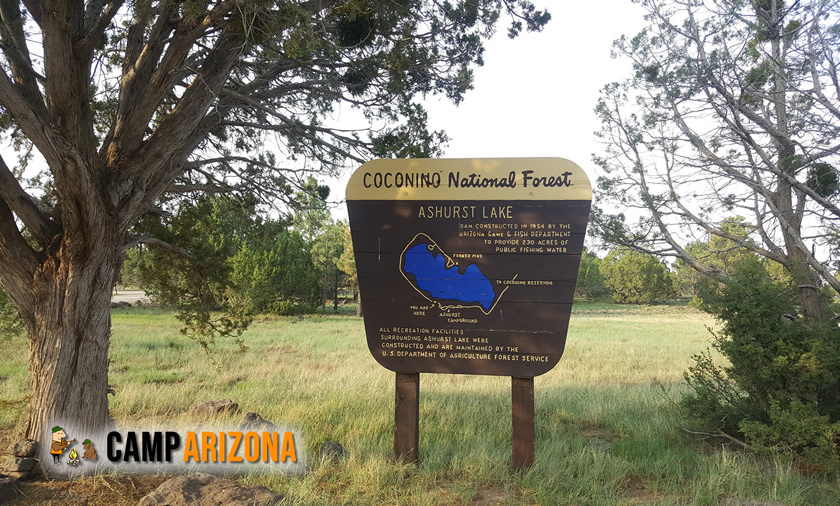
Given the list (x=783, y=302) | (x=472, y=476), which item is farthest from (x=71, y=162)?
(x=783, y=302)

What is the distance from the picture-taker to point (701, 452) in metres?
5.99

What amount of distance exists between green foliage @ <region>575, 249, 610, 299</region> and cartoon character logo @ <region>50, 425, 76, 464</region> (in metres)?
69.4

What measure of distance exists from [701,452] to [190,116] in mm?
Result: 7366

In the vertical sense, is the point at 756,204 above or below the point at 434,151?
below

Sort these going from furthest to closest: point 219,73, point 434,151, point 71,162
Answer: point 434,151
point 219,73
point 71,162

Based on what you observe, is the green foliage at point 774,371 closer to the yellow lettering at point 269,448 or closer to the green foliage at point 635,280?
the yellow lettering at point 269,448

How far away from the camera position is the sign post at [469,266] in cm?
524

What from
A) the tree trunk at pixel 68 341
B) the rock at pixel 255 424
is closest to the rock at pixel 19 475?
the tree trunk at pixel 68 341

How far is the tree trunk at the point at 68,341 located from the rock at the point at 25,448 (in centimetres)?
9

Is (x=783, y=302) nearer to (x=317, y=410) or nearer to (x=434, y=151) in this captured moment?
(x=434, y=151)

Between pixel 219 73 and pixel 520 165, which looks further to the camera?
pixel 219 73

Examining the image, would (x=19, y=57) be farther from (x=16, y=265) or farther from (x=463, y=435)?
(x=463, y=435)

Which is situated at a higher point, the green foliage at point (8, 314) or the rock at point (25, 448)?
the green foliage at point (8, 314)

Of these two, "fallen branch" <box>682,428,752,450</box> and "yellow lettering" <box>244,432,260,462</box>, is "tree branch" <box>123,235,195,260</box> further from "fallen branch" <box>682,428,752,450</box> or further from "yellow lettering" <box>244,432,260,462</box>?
"fallen branch" <box>682,428,752,450</box>
